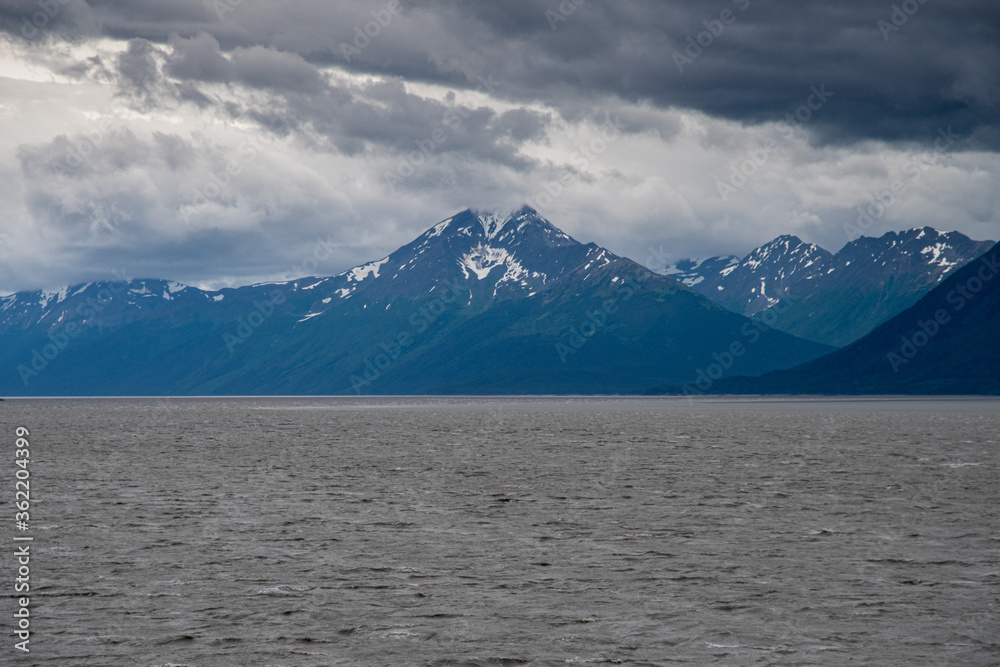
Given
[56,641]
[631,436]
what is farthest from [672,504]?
[631,436]

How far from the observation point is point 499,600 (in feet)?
84.4

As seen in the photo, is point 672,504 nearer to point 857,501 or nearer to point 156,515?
point 857,501

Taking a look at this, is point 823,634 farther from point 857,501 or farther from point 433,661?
point 857,501

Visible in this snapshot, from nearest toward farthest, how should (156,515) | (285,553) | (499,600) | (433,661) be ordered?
(433,661) < (499,600) < (285,553) < (156,515)

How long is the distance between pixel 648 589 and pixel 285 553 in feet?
42.1

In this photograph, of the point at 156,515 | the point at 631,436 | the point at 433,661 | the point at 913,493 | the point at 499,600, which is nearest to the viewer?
the point at 433,661

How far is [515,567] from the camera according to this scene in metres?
30.4

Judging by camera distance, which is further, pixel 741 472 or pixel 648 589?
pixel 741 472

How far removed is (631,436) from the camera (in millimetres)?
117562

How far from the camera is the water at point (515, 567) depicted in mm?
21297

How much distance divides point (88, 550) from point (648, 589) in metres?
19.3

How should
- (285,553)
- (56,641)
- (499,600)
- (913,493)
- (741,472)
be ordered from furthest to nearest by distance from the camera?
(741,472)
(913,493)
(285,553)
(499,600)
(56,641)

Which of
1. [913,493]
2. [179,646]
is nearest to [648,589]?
[179,646]

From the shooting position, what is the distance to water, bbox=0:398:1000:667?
21.3m
